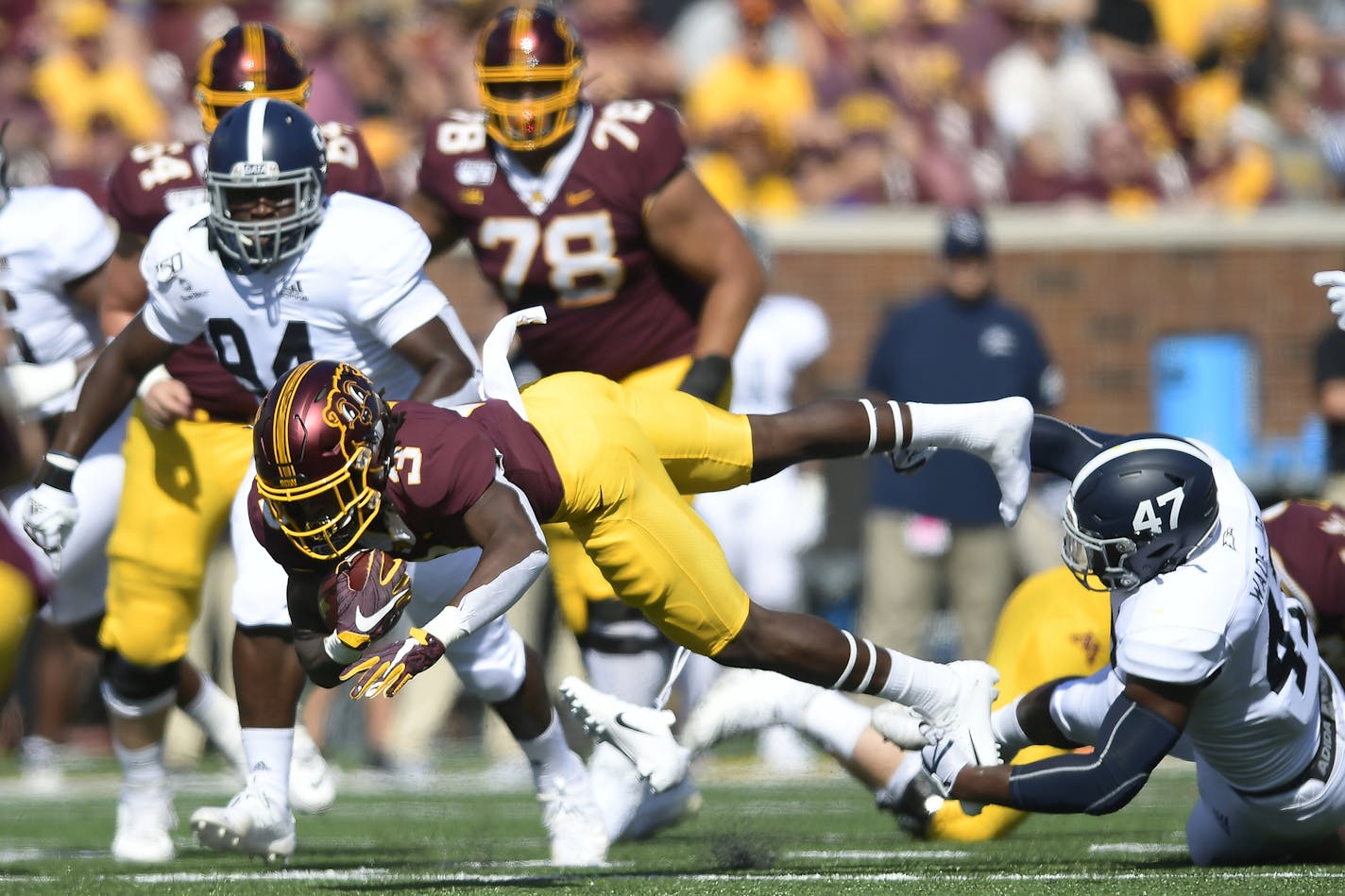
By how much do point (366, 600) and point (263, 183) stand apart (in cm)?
134

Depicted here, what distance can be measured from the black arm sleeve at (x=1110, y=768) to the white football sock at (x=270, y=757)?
2.00 meters

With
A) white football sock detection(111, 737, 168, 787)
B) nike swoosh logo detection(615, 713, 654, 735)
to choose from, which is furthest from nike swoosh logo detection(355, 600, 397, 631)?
white football sock detection(111, 737, 168, 787)

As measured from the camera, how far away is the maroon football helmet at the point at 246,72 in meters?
6.18

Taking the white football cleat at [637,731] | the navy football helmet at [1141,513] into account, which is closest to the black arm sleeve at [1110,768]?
the navy football helmet at [1141,513]

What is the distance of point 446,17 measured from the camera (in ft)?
40.2

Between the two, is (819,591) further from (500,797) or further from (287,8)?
(287,8)

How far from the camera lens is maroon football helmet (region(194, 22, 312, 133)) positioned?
243 inches

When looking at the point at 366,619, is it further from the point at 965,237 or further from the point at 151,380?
the point at 965,237

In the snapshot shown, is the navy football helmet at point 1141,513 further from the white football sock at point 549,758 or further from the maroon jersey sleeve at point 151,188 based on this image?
the maroon jersey sleeve at point 151,188

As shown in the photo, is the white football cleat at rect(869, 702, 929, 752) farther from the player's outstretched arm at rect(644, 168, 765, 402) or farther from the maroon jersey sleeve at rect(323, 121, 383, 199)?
the maroon jersey sleeve at rect(323, 121, 383, 199)

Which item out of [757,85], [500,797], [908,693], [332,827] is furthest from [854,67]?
[908,693]

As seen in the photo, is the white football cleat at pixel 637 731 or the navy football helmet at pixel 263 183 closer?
the white football cleat at pixel 637 731

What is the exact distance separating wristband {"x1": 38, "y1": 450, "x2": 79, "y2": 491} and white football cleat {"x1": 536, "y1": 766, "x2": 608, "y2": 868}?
4.97ft

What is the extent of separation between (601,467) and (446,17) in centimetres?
796
